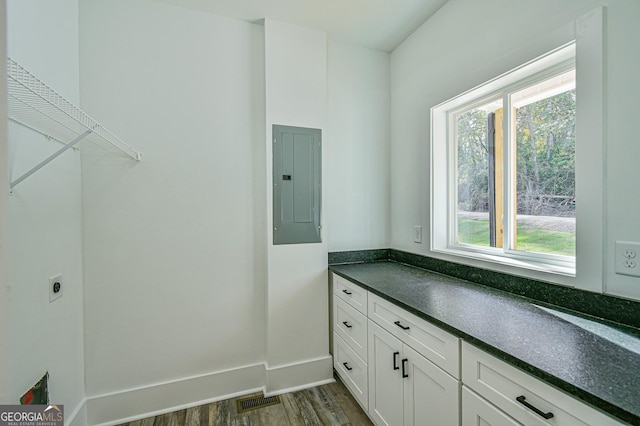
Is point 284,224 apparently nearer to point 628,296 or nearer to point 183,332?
point 183,332

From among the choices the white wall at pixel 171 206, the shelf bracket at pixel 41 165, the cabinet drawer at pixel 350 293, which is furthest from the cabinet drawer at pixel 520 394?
the shelf bracket at pixel 41 165

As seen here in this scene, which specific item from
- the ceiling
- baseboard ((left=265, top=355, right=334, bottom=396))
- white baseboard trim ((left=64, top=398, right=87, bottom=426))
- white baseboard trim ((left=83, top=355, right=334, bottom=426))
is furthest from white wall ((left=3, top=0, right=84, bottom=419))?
baseboard ((left=265, top=355, right=334, bottom=396))

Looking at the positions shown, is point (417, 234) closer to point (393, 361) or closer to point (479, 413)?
point (393, 361)

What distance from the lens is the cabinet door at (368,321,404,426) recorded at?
1.37 metres

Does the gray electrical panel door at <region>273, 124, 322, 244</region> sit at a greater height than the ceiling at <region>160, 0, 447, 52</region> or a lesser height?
lesser

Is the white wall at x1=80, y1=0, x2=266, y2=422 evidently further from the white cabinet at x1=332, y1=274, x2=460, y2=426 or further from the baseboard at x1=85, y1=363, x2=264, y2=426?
the white cabinet at x1=332, y1=274, x2=460, y2=426

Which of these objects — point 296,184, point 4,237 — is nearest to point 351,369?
point 296,184

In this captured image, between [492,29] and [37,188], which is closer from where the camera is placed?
[37,188]

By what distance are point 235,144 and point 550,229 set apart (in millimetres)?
2017

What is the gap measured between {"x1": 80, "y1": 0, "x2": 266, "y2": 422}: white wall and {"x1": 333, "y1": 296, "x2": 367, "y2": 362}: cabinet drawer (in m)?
0.58

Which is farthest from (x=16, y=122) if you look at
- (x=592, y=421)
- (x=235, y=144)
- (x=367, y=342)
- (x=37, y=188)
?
(x=592, y=421)

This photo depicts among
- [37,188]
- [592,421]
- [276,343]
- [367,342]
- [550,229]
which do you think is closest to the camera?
[592,421]

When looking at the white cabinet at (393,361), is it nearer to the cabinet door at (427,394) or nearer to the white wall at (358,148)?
the cabinet door at (427,394)

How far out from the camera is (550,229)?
1.42 m
